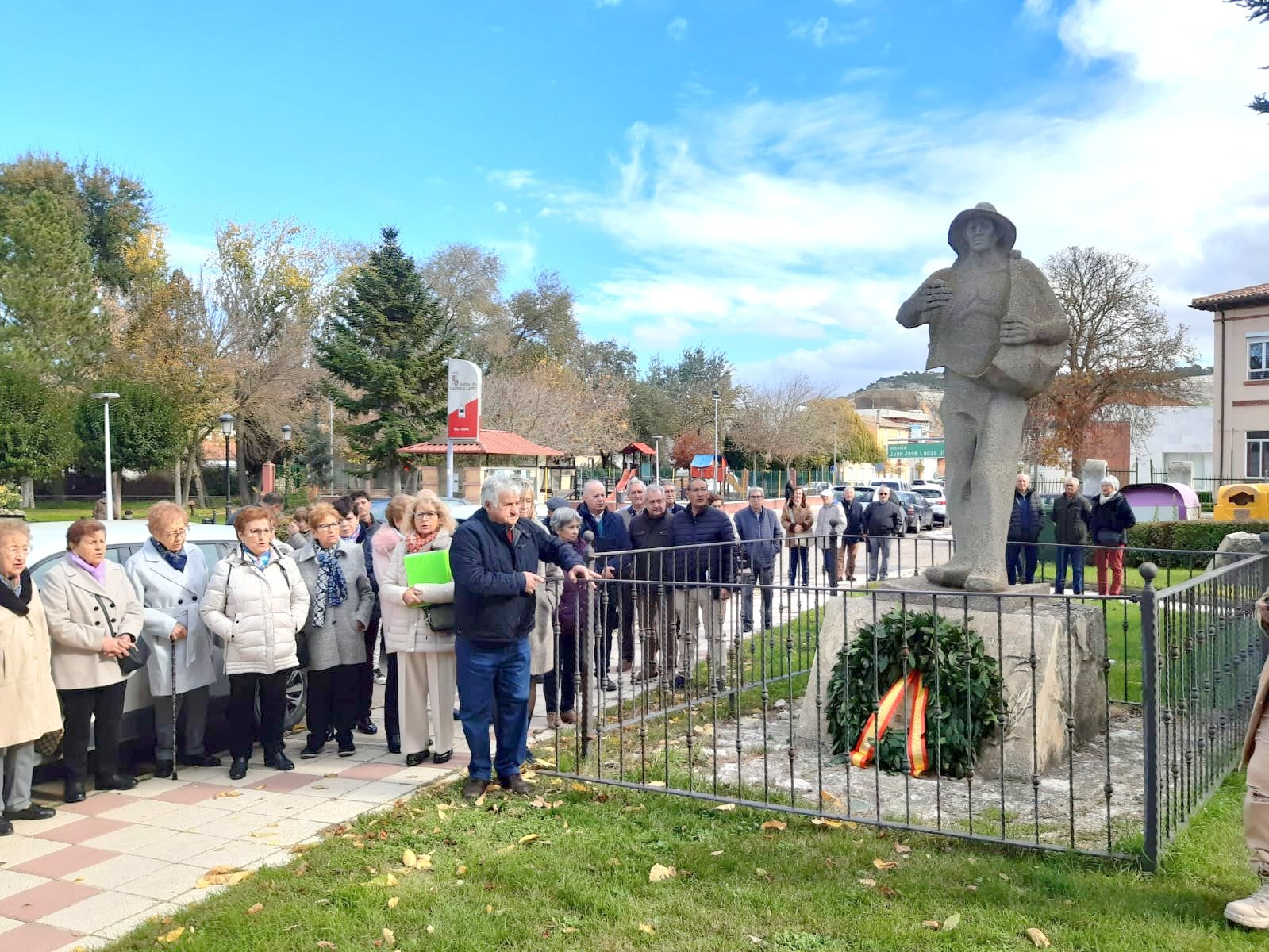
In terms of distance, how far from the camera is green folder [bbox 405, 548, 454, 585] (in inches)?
234

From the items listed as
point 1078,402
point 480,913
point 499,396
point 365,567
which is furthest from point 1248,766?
point 499,396

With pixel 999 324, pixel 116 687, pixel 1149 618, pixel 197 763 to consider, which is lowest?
pixel 197 763

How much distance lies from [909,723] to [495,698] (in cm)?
252

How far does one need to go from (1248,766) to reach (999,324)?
357 centimetres

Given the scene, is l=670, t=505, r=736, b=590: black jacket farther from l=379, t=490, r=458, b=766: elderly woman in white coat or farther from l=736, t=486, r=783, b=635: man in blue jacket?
l=379, t=490, r=458, b=766: elderly woman in white coat

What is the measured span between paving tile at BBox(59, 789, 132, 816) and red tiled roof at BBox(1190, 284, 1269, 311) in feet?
144

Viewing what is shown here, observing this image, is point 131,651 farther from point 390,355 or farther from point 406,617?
point 390,355

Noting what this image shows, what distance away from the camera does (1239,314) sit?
38969mm

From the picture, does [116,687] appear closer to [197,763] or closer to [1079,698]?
[197,763]

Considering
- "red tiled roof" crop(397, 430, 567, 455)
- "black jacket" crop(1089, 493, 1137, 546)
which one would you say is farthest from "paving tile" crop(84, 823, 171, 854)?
"red tiled roof" crop(397, 430, 567, 455)

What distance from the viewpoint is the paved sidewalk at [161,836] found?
158 inches

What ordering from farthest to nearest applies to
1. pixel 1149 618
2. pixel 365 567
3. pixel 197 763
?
pixel 365 567
pixel 197 763
pixel 1149 618

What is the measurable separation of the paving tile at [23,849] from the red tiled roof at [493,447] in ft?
94.1

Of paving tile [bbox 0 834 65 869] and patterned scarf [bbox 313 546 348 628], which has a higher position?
patterned scarf [bbox 313 546 348 628]
